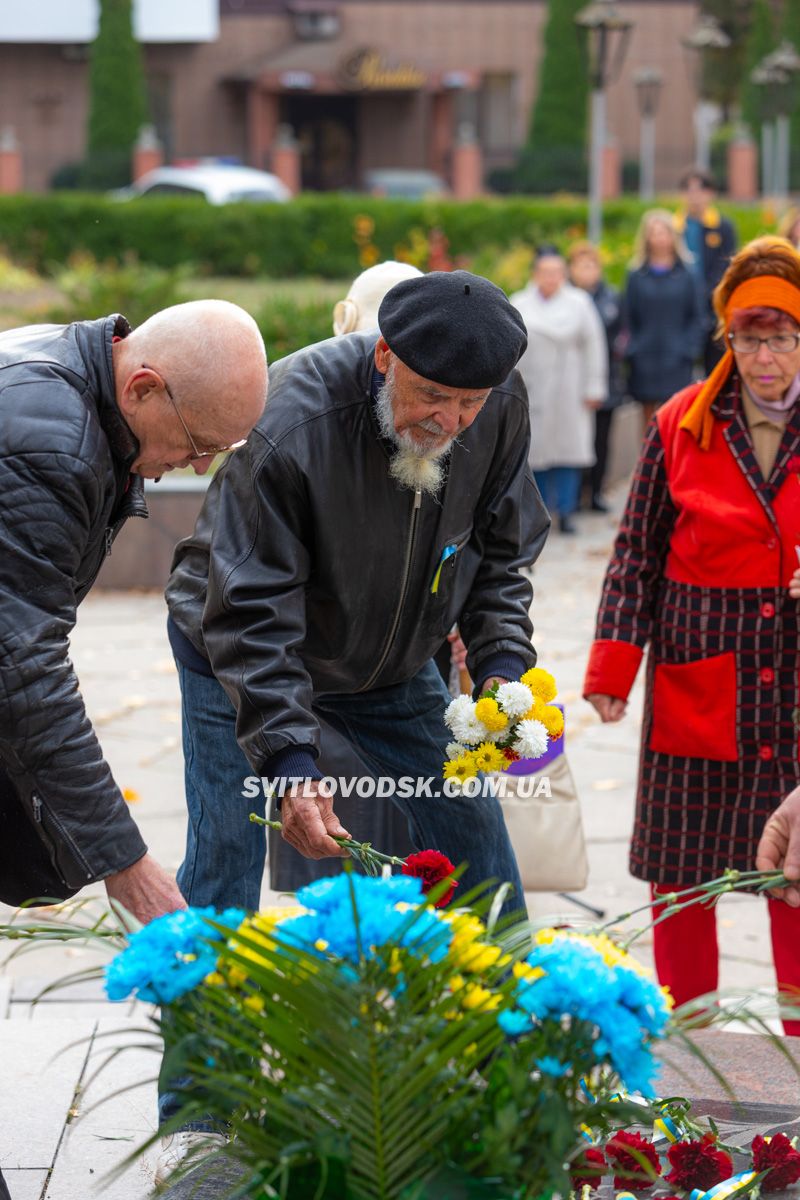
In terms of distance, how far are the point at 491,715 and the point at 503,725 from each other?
0.10 feet

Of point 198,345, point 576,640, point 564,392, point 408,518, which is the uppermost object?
point 198,345

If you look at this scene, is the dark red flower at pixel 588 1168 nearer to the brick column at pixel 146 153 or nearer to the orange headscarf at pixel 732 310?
the orange headscarf at pixel 732 310

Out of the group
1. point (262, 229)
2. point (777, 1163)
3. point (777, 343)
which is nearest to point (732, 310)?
point (777, 343)

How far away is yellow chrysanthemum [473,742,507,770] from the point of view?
3.17 meters

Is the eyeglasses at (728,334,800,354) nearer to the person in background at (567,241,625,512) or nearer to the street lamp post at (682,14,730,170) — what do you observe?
the person in background at (567,241,625,512)

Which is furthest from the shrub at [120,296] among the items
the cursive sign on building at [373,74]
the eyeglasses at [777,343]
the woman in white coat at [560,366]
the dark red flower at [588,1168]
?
the cursive sign on building at [373,74]

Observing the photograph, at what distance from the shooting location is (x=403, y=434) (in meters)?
3.14

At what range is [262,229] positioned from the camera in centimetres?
2644

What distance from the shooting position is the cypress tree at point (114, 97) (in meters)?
43.1

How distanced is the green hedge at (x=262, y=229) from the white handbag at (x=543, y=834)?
2176 centimetres

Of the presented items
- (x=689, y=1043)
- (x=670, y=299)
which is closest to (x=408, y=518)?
(x=689, y=1043)

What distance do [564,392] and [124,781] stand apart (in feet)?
18.2

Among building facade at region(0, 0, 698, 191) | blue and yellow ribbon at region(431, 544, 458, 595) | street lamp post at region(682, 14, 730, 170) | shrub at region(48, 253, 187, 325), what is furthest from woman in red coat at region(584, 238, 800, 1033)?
building facade at region(0, 0, 698, 191)

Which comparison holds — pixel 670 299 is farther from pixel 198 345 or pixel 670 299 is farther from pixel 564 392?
pixel 198 345
